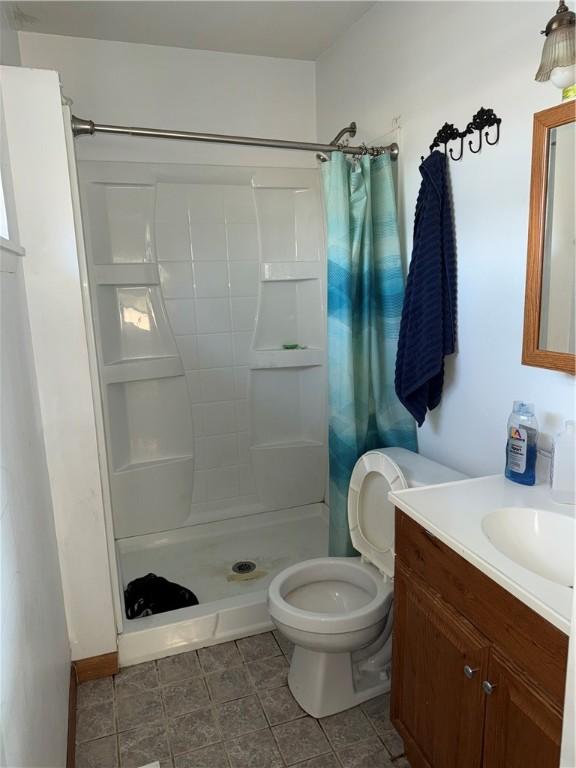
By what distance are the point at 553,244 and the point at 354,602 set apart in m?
1.34

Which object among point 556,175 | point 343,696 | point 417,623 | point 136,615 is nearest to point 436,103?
point 556,175

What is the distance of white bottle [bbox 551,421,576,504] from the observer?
1320 millimetres

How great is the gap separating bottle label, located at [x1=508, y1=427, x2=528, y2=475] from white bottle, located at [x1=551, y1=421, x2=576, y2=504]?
0.29ft

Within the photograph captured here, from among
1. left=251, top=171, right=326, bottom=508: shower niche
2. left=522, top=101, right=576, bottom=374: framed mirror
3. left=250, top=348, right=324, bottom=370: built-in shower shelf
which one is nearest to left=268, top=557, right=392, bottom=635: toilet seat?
left=522, top=101, right=576, bottom=374: framed mirror

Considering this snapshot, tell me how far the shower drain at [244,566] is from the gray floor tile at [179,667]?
1.86ft

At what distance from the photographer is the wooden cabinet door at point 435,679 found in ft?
3.80

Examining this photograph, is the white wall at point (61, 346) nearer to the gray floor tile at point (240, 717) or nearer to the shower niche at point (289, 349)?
the gray floor tile at point (240, 717)

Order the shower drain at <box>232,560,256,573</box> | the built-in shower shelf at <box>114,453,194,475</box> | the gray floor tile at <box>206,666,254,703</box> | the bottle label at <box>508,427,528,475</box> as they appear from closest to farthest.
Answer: the bottle label at <box>508,427,528,475</box> < the gray floor tile at <box>206,666,254,703</box> < the shower drain at <box>232,560,256,573</box> < the built-in shower shelf at <box>114,453,194,475</box>

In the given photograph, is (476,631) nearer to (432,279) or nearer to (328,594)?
(328,594)

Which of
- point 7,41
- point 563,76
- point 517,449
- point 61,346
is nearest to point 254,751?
point 517,449

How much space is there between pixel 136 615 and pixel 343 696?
95cm

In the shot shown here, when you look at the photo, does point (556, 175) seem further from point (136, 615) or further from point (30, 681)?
point (136, 615)

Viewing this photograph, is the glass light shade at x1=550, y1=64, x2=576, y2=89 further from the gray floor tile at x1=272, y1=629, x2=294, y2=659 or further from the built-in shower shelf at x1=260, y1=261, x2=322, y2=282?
the gray floor tile at x1=272, y1=629, x2=294, y2=659

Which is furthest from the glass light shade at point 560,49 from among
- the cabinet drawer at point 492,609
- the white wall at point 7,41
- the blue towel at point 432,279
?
the white wall at point 7,41
